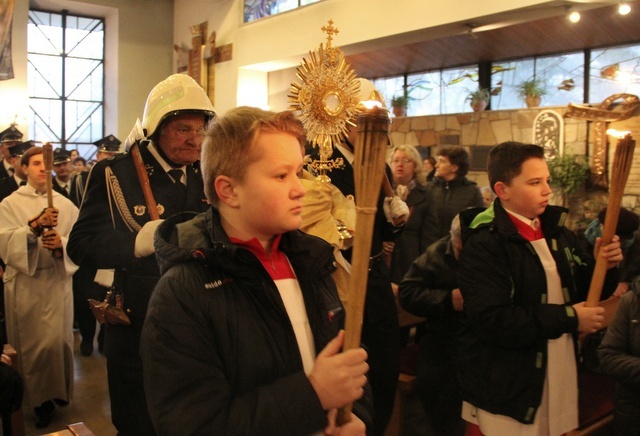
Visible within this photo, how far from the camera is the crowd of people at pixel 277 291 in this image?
1.27m

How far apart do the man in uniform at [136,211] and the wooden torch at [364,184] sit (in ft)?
3.51

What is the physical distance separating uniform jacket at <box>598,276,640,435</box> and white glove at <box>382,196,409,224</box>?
3.78 feet

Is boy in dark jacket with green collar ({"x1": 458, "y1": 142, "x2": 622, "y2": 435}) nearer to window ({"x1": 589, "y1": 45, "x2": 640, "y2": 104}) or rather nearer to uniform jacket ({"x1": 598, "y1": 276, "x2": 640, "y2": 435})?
uniform jacket ({"x1": 598, "y1": 276, "x2": 640, "y2": 435})

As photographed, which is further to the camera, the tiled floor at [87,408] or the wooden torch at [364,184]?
the tiled floor at [87,408]

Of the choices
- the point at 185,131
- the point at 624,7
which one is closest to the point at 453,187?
the point at 624,7

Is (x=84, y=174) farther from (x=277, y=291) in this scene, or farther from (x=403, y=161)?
(x=277, y=291)

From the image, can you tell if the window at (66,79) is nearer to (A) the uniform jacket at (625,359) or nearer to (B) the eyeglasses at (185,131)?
(B) the eyeglasses at (185,131)

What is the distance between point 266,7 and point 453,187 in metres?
7.39

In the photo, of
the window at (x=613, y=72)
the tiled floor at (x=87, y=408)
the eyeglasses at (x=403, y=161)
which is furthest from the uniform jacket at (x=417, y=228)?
the window at (x=613, y=72)

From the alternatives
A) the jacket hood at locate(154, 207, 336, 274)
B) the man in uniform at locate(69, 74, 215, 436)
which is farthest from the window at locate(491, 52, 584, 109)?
the jacket hood at locate(154, 207, 336, 274)

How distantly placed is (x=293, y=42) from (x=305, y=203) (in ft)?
29.2

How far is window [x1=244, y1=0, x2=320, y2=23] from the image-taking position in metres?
10.8

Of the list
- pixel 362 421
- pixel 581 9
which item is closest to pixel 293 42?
pixel 581 9

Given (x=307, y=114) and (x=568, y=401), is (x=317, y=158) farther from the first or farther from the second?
(x=568, y=401)
